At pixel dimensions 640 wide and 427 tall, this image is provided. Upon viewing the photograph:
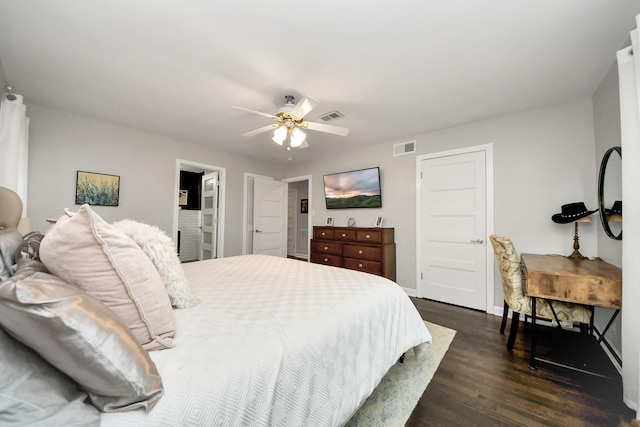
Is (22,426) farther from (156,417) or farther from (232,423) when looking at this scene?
(232,423)

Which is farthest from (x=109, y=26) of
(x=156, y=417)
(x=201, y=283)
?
(x=156, y=417)

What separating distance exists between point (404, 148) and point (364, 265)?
1899 millimetres

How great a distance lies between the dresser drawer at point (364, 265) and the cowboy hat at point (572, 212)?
6.59 ft

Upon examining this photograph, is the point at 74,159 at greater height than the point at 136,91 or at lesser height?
lesser

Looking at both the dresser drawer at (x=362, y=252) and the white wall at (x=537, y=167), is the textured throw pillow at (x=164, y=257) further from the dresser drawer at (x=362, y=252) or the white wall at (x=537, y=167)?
the white wall at (x=537, y=167)

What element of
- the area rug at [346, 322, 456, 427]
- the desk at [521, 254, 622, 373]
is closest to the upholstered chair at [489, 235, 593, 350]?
→ the desk at [521, 254, 622, 373]

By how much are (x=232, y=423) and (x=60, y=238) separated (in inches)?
31.7

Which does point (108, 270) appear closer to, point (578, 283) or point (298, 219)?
point (578, 283)

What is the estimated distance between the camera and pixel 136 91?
8.06 ft

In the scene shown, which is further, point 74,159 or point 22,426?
point 74,159

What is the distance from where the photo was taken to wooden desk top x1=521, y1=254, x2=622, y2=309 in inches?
65.5

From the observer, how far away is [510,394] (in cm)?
160

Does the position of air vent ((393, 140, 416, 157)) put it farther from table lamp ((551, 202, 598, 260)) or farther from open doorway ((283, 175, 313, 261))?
open doorway ((283, 175, 313, 261))

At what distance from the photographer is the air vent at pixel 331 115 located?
286cm
